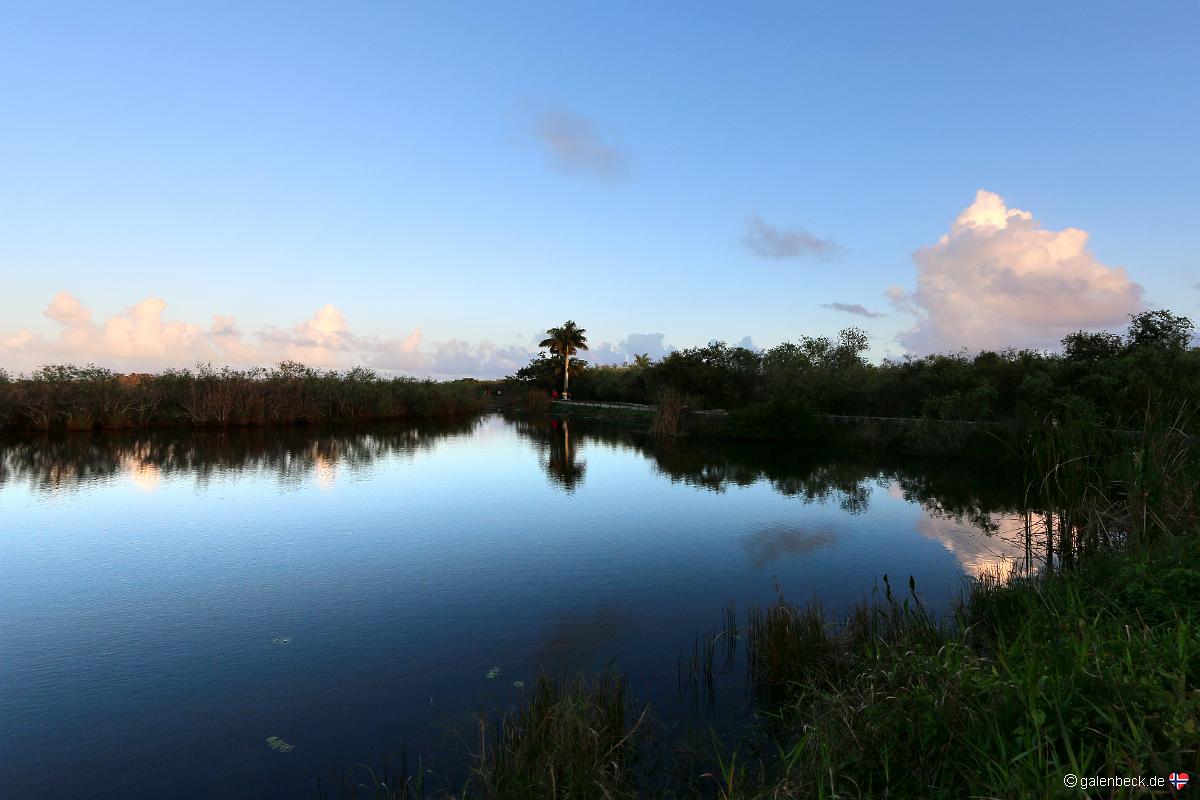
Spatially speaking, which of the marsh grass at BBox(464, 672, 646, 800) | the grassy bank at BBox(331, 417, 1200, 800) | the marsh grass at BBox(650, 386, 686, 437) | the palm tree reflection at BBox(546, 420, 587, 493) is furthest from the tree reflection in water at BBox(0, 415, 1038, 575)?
the marsh grass at BBox(464, 672, 646, 800)

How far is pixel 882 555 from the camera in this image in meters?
10.9

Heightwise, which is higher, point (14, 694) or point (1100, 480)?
point (1100, 480)

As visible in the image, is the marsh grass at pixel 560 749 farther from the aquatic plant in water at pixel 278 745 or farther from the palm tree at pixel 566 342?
the palm tree at pixel 566 342

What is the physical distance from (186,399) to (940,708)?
133 ft

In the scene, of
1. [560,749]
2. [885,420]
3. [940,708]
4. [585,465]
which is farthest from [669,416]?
[940,708]

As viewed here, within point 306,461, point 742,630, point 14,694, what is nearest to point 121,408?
point 306,461

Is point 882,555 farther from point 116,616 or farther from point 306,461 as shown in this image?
point 306,461

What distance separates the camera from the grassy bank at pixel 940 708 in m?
3.04

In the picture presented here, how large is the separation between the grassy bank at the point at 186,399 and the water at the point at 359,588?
12.4 m

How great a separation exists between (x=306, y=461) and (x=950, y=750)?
23.2 m

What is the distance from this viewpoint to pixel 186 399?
34625mm

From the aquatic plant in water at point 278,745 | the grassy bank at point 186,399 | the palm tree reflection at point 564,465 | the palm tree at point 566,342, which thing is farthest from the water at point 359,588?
the palm tree at point 566,342

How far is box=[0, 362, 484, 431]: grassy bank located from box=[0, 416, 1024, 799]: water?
12.4 metres

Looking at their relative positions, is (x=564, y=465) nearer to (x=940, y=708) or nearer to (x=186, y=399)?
(x=940, y=708)
